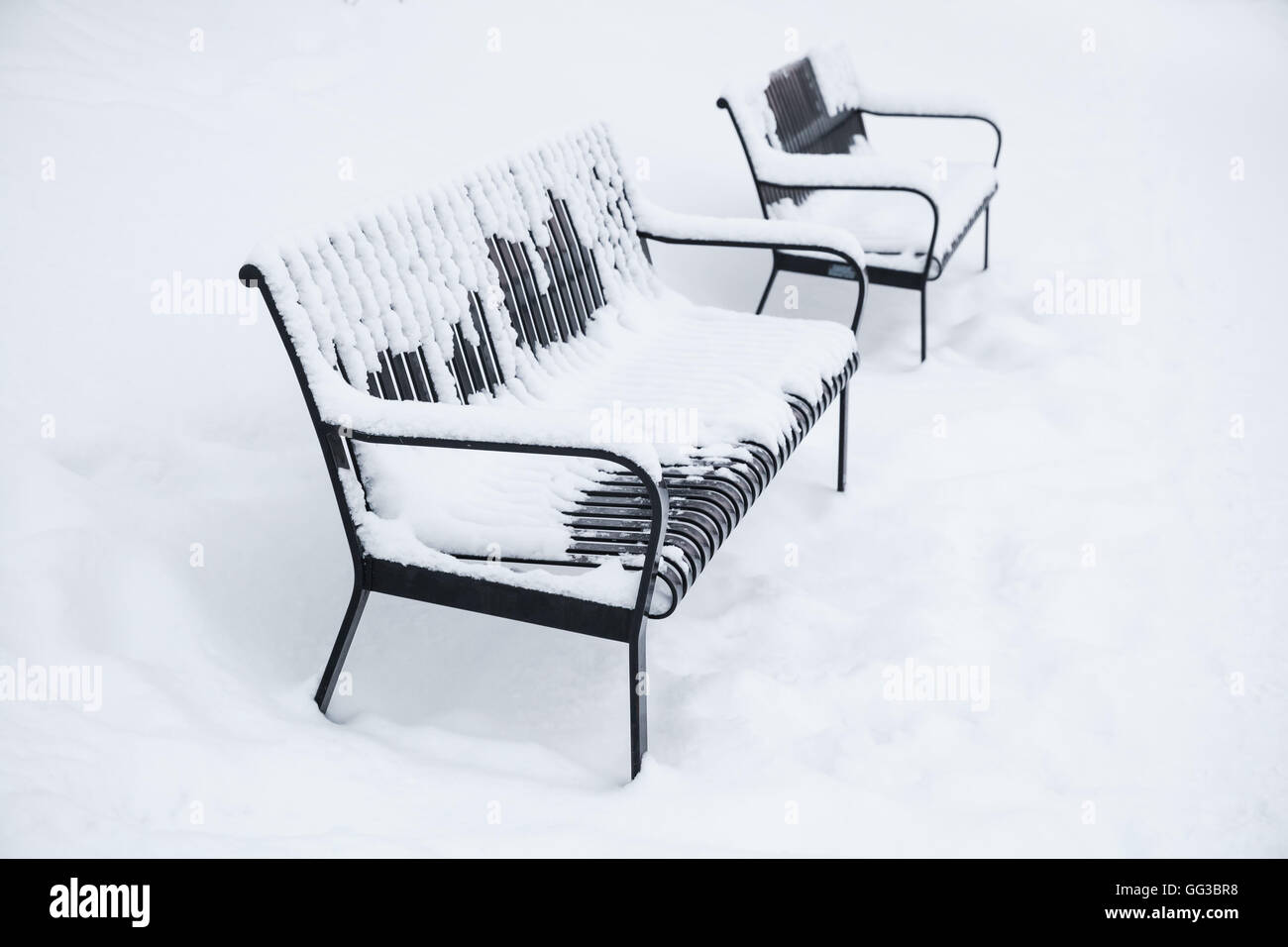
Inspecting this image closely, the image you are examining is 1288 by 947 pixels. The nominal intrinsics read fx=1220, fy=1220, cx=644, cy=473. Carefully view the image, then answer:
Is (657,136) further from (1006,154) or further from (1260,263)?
(1260,263)

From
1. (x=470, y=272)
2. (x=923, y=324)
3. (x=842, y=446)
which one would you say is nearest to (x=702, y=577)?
(x=842, y=446)

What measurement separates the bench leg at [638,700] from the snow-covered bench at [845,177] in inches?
85.9

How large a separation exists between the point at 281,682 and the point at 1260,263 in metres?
4.34

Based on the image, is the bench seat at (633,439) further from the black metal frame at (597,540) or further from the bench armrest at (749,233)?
the bench armrest at (749,233)

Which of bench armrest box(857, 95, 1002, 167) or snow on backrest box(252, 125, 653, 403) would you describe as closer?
snow on backrest box(252, 125, 653, 403)

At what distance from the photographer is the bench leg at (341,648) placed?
260cm

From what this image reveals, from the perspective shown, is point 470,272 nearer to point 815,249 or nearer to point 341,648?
point 341,648

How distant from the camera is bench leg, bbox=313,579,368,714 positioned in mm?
2596

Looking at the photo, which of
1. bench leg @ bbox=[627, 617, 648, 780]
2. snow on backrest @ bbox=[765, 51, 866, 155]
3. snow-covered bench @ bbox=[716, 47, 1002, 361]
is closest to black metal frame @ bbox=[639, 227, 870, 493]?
snow-covered bench @ bbox=[716, 47, 1002, 361]

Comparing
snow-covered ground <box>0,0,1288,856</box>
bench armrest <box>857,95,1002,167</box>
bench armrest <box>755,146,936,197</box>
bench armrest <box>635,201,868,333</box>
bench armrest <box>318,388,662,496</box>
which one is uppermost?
bench armrest <box>857,95,1002,167</box>

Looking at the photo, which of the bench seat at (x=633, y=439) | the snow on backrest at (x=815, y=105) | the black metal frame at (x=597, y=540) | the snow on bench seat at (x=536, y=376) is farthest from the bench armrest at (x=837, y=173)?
the black metal frame at (x=597, y=540)

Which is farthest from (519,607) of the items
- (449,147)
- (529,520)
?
(449,147)

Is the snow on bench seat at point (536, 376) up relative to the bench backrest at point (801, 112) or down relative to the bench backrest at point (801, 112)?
down

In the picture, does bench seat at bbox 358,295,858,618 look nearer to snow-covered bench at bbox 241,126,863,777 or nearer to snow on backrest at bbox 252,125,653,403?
snow-covered bench at bbox 241,126,863,777
